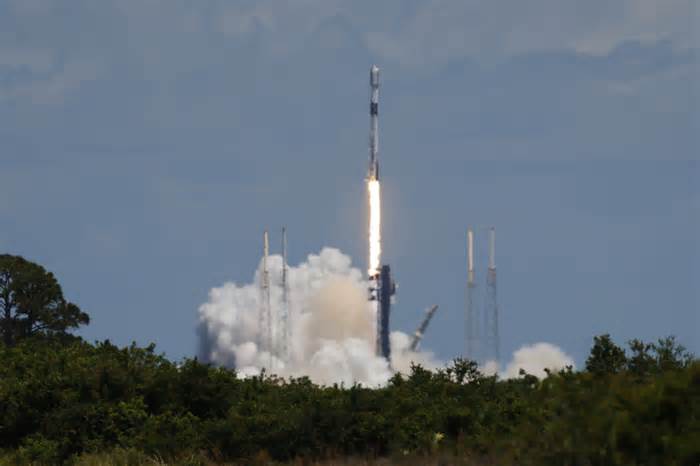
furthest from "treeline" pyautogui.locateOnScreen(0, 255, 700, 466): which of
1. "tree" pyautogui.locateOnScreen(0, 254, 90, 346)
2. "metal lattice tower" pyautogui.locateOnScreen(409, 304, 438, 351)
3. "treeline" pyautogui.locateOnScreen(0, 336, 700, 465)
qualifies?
"metal lattice tower" pyautogui.locateOnScreen(409, 304, 438, 351)

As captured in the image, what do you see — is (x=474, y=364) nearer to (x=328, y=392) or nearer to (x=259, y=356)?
(x=328, y=392)

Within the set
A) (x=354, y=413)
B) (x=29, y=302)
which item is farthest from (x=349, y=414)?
(x=29, y=302)

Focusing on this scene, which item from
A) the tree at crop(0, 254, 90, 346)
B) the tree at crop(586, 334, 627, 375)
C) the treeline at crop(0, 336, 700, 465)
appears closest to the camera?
the treeline at crop(0, 336, 700, 465)

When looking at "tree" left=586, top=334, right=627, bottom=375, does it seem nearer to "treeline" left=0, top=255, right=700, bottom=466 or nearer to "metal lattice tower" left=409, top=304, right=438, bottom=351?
"treeline" left=0, top=255, right=700, bottom=466

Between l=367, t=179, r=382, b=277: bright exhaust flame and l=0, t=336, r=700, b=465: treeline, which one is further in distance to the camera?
l=367, t=179, r=382, b=277: bright exhaust flame

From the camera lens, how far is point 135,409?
28016 millimetres

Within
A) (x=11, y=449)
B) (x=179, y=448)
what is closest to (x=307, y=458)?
(x=179, y=448)

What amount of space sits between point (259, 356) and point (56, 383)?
110512 mm

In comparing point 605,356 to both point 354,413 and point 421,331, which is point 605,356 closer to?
point 354,413

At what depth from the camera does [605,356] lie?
28.6 metres

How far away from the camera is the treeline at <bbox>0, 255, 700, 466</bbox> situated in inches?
636

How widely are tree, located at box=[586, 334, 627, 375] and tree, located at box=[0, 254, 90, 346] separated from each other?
4882 cm

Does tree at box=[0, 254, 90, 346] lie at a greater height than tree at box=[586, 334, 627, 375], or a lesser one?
greater

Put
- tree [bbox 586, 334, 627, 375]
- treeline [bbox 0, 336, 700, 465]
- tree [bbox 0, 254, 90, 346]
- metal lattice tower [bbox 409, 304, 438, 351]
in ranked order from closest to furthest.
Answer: treeline [bbox 0, 336, 700, 465]
tree [bbox 586, 334, 627, 375]
tree [bbox 0, 254, 90, 346]
metal lattice tower [bbox 409, 304, 438, 351]
